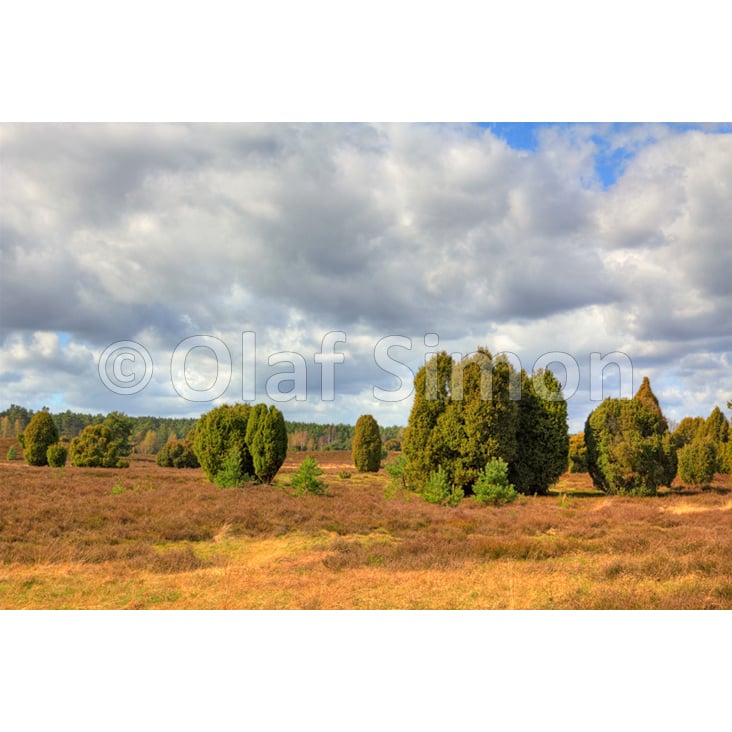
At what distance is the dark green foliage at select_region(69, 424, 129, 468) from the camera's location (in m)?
39.9

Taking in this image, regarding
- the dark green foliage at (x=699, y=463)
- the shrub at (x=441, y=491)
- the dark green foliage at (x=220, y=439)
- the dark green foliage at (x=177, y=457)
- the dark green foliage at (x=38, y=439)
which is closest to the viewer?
the shrub at (x=441, y=491)

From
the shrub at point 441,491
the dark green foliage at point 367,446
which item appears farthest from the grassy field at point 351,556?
the dark green foliage at point 367,446

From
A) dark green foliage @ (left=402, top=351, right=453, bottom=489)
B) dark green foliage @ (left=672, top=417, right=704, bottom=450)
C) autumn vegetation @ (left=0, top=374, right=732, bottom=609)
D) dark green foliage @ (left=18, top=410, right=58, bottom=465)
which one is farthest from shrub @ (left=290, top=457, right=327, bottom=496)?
dark green foliage @ (left=672, top=417, right=704, bottom=450)

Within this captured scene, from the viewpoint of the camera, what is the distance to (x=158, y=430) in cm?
10394

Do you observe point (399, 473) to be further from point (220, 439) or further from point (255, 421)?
point (220, 439)

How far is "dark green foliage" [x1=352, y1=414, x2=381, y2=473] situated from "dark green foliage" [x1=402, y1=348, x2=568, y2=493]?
19.1 metres

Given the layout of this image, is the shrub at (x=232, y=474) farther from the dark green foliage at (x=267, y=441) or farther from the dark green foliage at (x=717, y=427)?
the dark green foliage at (x=717, y=427)

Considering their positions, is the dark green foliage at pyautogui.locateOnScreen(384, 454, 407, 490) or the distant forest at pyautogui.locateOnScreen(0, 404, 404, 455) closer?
the dark green foliage at pyautogui.locateOnScreen(384, 454, 407, 490)

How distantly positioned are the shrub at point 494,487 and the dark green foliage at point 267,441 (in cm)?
1047

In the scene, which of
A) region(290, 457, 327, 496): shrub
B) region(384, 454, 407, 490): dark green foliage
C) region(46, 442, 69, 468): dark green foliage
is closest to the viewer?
region(290, 457, 327, 496): shrub

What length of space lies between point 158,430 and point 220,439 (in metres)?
85.6

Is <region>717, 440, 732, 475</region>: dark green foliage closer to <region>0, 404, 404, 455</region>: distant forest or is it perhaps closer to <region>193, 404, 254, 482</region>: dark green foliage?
<region>193, 404, 254, 482</region>: dark green foliage

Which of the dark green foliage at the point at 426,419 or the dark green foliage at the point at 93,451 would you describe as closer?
the dark green foliage at the point at 426,419

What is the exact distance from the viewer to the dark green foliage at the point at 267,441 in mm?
25953
